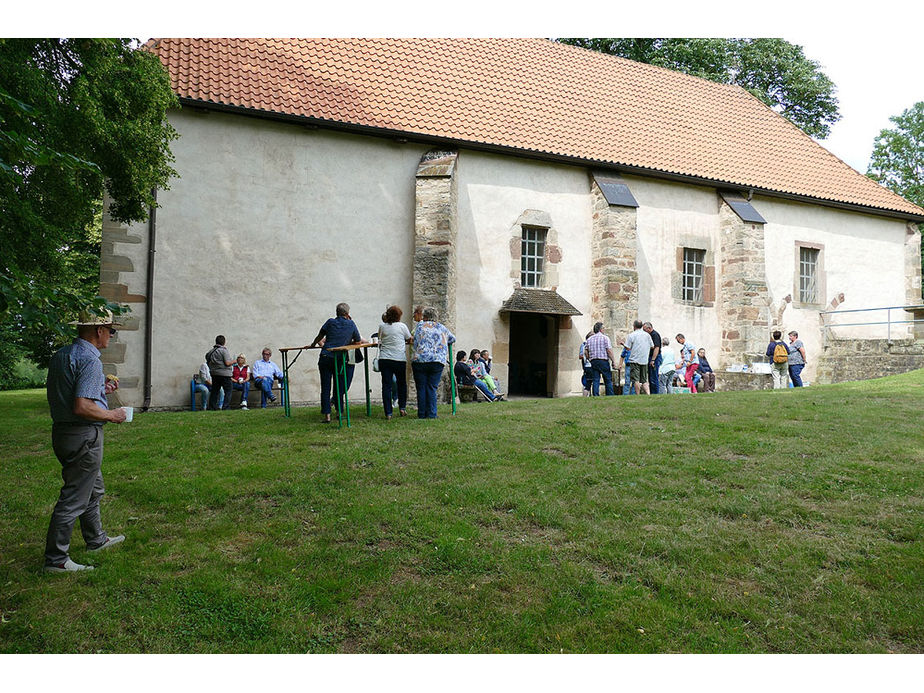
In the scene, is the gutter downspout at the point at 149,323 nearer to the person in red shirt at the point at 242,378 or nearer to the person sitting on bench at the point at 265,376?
the person in red shirt at the point at 242,378

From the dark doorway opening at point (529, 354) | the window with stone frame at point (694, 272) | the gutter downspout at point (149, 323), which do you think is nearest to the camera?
the gutter downspout at point (149, 323)

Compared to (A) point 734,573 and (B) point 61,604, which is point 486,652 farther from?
(B) point 61,604

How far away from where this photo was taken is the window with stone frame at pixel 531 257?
57.7 ft

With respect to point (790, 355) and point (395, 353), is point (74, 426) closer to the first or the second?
point (395, 353)

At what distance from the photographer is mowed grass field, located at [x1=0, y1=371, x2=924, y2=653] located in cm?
407

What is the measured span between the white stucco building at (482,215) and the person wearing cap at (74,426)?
30.7ft

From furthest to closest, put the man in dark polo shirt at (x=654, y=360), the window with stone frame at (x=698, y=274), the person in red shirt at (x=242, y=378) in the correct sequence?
the window with stone frame at (x=698, y=274)
the man in dark polo shirt at (x=654, y=360)
the person in red shirt at (x=242, y=378)

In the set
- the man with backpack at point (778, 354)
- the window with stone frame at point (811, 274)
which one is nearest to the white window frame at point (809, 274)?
Result: the window with stone frame at point (811, 274)

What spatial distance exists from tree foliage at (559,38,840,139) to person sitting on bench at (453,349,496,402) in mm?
19406

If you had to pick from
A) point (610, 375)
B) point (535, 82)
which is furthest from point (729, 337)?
point (535, 82)

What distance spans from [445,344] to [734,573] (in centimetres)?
622

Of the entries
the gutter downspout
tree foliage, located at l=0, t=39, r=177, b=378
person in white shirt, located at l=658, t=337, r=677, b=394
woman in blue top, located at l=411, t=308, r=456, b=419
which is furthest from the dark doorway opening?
tree foliage, located at l=0, t=39, r=177, b=378

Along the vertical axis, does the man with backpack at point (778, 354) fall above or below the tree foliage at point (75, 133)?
below

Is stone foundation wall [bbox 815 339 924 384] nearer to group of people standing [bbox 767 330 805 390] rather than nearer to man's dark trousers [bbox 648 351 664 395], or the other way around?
group of people standing [bbox 767 330 805 390]
